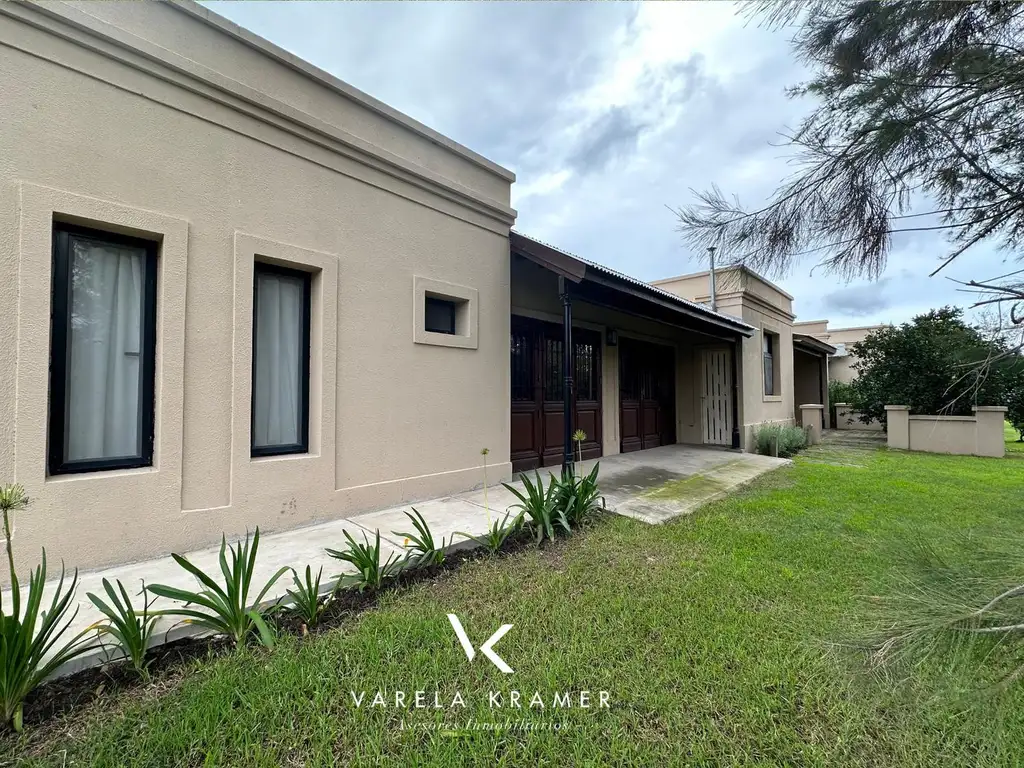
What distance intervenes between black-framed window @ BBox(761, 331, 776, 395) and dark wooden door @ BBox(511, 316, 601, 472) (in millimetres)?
6623

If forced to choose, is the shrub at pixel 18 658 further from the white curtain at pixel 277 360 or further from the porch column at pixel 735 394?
the porch column at pixel 735 394

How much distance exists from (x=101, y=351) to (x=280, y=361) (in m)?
1.24

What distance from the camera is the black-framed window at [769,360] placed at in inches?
471

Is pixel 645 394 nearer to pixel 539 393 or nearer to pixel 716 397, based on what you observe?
pixel 716 397

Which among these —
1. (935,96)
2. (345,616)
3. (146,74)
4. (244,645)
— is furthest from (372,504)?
(935,96)

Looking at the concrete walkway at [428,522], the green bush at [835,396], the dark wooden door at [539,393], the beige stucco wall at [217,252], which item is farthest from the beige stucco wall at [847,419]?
the beige stucco wall at [217,252]

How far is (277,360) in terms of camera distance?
4.13m

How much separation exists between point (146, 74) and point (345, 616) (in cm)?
427

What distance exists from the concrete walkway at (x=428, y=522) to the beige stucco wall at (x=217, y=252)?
0.19 m

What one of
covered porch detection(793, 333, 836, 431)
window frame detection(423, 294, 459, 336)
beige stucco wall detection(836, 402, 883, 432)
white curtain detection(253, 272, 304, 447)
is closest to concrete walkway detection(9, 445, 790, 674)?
white curtain detection(253, 272, 304, 447)

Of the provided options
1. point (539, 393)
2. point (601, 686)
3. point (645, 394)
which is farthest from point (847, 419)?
point (601, 686)

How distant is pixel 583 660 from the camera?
229 centimetres

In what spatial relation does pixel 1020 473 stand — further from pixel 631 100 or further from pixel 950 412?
pixel 631 100

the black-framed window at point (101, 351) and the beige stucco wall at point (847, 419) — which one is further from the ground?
the black-framed window at point (101, 351)
